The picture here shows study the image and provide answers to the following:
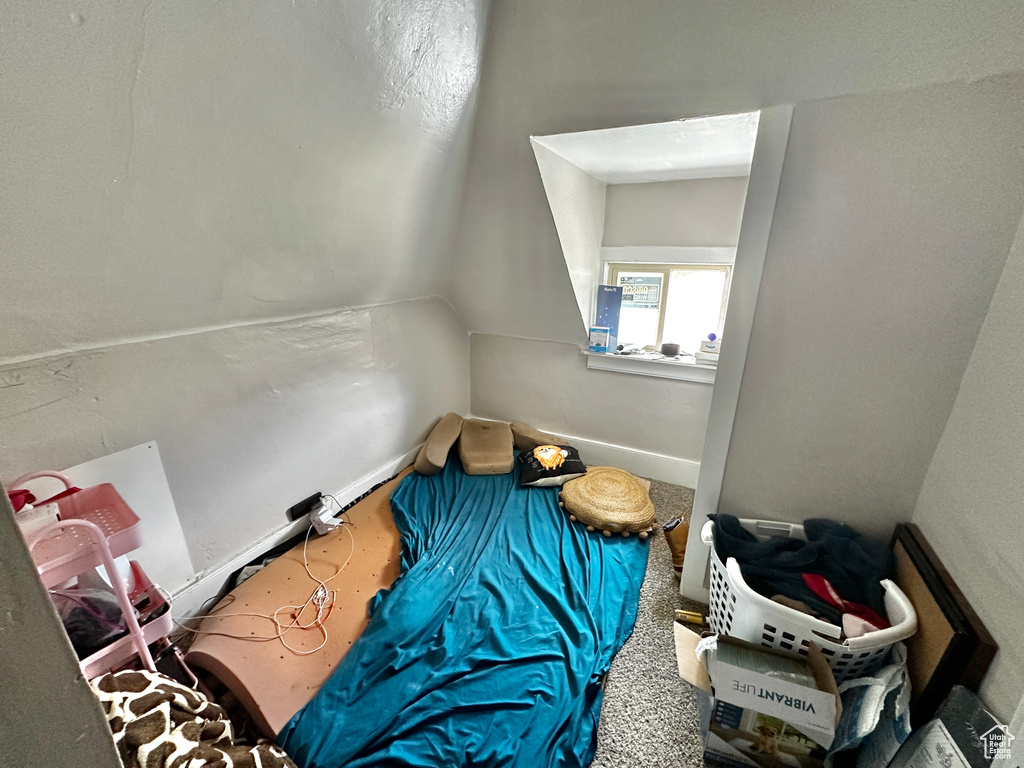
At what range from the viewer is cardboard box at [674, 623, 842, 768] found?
102 centimetres

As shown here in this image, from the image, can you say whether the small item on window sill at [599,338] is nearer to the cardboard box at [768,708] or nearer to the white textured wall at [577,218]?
the white textured wall at [577,218]

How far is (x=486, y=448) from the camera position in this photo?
8.62 ft

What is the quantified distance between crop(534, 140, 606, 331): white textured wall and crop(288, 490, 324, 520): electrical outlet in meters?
1.69

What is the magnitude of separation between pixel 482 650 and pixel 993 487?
4.84 feet

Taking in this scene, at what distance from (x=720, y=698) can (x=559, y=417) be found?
1882mm

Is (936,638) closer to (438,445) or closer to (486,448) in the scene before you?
(486,448)

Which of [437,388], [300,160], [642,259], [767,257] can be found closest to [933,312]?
[767,257]

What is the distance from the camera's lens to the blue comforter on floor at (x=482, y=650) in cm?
119

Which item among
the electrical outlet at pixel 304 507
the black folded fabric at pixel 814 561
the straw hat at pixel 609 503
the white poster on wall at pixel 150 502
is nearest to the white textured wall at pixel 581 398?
the straw hat at pixel 609 503

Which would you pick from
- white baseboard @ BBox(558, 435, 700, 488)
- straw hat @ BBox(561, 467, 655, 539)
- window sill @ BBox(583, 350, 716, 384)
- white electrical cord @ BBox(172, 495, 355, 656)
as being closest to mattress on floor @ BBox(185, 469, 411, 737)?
white electrical cord @ BBox(172, 495, 355, 656)

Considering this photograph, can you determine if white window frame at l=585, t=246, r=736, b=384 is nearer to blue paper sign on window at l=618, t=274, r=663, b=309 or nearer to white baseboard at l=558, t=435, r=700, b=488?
blue paper sign on window at l=618, t=274, r=663, b=309

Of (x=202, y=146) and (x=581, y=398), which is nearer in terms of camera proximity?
(x=202, y=146)

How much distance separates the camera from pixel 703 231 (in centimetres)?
225

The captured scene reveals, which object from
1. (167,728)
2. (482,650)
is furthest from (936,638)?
(167,728)
